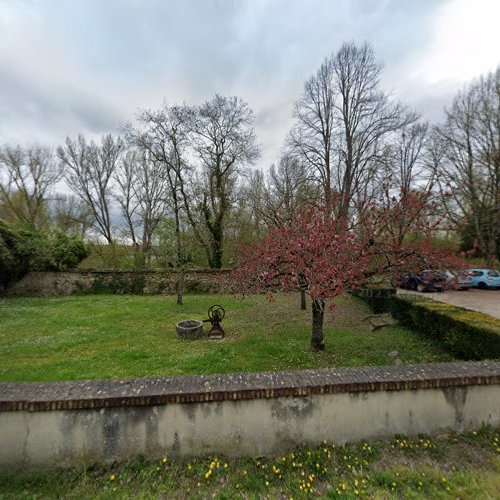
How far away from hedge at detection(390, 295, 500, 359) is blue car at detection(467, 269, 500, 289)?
1111 cm

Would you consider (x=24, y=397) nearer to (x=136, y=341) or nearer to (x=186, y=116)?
(x=136, y=341)

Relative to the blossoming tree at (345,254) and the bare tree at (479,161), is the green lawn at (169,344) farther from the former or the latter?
the bare tree at (479,161)

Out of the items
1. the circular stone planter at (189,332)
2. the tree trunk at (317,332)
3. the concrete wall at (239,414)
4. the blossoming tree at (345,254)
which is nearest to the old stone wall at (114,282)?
the circular stone planter at (189,332)

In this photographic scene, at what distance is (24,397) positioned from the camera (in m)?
2.90

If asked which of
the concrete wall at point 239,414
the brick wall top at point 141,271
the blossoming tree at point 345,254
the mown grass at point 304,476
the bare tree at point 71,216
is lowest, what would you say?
the mown grass at point 304,476

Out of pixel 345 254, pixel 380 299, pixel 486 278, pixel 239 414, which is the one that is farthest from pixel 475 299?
pixel 239 414

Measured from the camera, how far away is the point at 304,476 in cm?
275

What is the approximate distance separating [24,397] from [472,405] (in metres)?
5.61

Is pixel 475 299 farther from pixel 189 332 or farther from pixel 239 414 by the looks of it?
pixel 239 414

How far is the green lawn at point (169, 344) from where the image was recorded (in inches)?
218

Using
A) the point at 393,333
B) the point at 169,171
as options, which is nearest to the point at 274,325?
the point at 393,333

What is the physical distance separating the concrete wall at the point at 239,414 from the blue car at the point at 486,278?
16.2 metres

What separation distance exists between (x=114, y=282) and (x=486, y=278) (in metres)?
23.4

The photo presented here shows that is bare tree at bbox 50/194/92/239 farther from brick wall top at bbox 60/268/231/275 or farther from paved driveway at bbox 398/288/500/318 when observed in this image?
paved driveway at bbox 398/288/500/318
